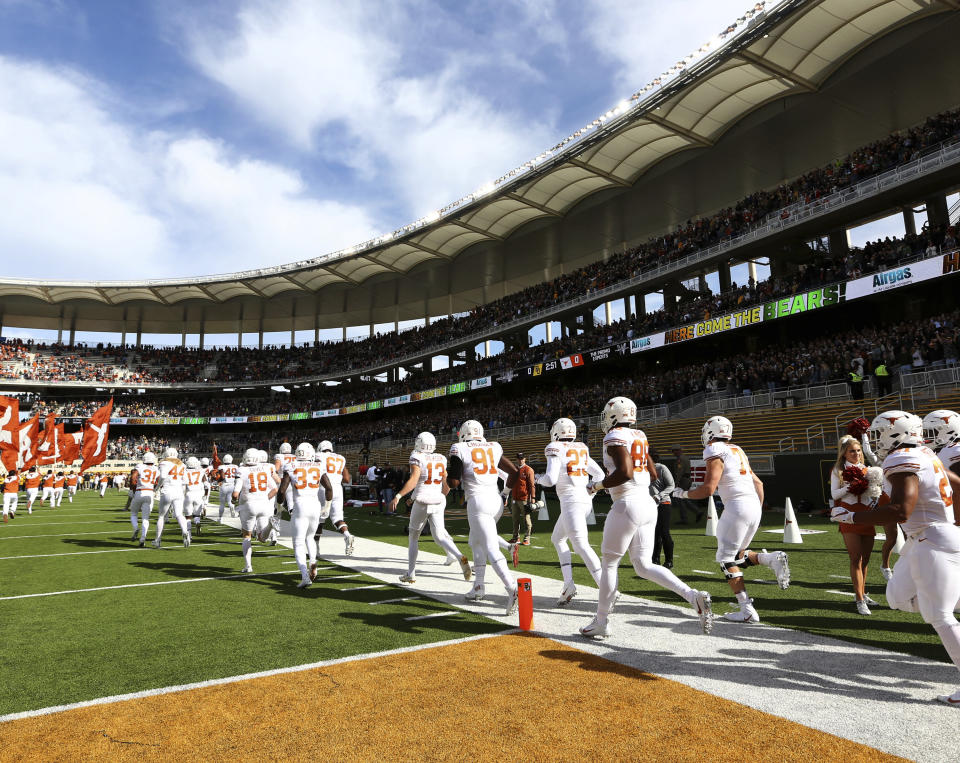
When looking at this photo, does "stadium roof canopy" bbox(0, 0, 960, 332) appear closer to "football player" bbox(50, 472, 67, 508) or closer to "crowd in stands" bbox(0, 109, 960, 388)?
"crowd in stands" bbox(0, 109, 960, 388)

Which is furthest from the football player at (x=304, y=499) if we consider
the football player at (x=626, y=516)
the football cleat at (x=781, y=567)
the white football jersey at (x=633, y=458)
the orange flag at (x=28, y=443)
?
the orange flag at (x=28, y=443)

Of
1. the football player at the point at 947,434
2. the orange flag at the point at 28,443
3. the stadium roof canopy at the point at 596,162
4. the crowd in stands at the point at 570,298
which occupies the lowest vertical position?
the football player at the point at 947,434

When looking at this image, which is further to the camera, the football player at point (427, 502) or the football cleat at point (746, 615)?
the football player at point (427, 502)

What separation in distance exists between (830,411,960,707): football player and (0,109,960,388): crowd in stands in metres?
21.6

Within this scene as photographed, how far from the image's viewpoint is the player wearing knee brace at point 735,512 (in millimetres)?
6023

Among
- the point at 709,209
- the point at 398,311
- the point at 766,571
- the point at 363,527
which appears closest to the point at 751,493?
the point at 766,571

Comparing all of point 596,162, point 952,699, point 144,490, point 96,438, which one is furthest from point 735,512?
point 596,162

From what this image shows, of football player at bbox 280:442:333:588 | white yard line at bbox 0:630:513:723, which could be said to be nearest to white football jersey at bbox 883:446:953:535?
white yard line at bbox 0:630:513:723

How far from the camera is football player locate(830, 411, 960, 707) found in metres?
3.82

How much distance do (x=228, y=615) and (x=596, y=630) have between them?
4.00 meters

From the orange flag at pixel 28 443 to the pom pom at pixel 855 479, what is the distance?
25526 mm

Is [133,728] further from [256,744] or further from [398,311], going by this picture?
[398,311]

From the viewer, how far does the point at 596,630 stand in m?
5.38

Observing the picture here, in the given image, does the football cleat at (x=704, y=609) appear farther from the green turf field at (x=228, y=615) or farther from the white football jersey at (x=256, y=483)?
the white football jersey at (x=256, y=483)
